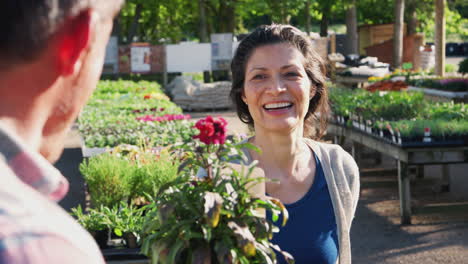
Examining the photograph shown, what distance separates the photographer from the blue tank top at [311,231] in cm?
271

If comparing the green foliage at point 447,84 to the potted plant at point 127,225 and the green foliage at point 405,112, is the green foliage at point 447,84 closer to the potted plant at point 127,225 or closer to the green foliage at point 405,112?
the green foliage at point 405,112

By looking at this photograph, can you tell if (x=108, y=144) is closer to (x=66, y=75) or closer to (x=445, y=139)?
(x=445, y=139)

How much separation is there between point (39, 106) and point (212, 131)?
109 centimetres

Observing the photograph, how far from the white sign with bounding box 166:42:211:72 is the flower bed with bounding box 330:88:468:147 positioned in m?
12.7

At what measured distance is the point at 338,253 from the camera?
280 cm

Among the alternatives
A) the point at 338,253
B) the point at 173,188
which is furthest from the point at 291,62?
the point at 173,188

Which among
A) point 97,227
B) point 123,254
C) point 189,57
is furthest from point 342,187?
point 189,57

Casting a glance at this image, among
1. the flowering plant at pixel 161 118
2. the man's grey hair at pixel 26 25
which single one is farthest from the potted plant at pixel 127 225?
the flowering plant at pixel 161 118

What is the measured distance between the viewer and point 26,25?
87 cm

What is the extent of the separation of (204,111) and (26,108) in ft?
62.6

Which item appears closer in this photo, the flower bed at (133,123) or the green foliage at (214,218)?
the green foliage at (214,218)

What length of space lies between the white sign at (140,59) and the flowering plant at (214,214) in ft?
72.5

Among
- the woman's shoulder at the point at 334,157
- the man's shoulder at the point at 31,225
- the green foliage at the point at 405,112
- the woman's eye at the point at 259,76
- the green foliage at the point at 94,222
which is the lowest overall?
the green foliage at the point at 94,222

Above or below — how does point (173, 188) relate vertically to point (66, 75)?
below
